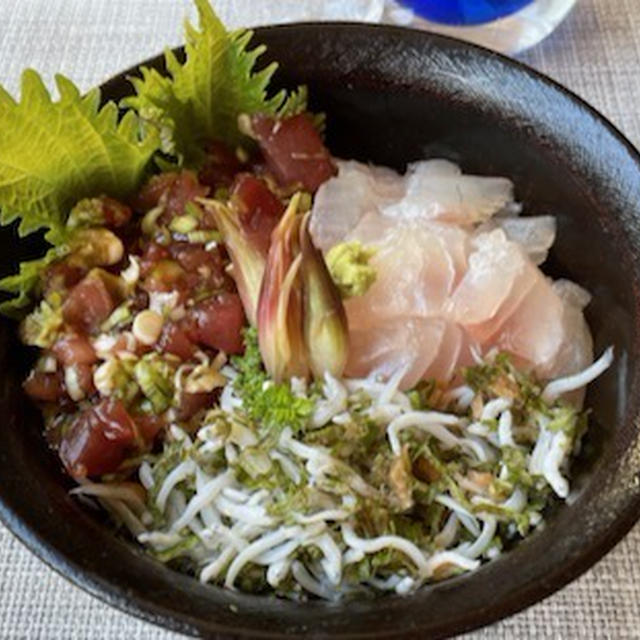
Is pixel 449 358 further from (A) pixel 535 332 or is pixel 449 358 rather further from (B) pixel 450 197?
(B) pixel 450 197

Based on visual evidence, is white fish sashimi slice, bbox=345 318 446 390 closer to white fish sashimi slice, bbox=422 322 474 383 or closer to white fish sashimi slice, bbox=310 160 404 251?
white fish sashimi slice, bbox=422 322 474 383

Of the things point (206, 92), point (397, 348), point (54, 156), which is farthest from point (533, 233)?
point (54, 156)

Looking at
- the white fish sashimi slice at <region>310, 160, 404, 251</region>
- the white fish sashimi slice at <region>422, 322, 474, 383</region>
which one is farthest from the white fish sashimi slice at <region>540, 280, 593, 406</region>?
the white fish sashimi slice at <region>310, 160, 404, 251</region>

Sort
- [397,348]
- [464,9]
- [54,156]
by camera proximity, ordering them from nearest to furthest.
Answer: [397,348]
[54,156]
[464,9]

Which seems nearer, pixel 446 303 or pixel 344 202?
pixel 446 303

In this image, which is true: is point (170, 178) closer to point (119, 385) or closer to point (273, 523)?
point (119, 385)

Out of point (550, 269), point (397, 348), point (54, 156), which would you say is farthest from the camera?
point (550, 269)
